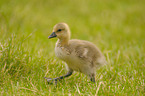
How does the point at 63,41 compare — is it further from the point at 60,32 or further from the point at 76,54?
A: the point at 76,54

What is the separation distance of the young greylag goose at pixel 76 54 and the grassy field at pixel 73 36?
0.62 ft

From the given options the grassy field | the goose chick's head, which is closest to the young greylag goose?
the goose chick's head

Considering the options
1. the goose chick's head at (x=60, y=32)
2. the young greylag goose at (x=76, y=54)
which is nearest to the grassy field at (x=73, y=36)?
the young greylag goose at (x=76, y=54)

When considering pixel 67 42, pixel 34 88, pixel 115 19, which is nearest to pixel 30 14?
pixel 115 19

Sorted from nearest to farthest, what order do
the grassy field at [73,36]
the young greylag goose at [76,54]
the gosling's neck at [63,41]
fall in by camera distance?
the grassy field at [73,36]
the young greylag goose at [76,54]
the gosling's neck at [63,41]

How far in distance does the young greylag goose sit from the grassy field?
189 millimetres

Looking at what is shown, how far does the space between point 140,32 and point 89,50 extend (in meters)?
4.42

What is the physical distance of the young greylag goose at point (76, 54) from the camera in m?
3.60

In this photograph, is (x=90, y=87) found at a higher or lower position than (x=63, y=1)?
lower

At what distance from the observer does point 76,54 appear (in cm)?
362

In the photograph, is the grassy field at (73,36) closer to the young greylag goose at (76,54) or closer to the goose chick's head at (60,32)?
the young greylag goose at (76,54)

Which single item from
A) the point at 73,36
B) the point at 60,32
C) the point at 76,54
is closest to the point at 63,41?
the point at 60,32

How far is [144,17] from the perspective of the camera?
351 inches

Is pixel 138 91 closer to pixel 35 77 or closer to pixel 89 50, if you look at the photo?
pixel 89 50
